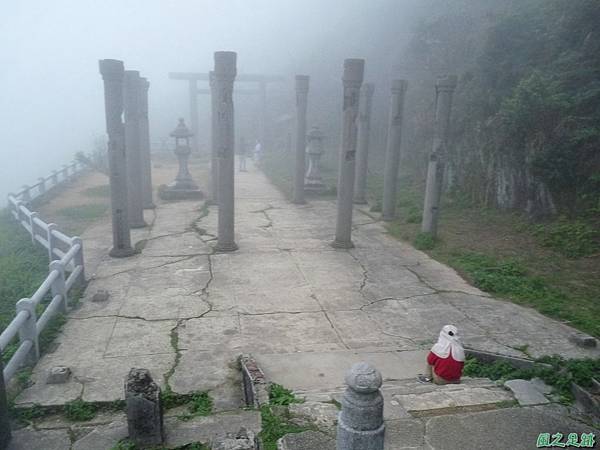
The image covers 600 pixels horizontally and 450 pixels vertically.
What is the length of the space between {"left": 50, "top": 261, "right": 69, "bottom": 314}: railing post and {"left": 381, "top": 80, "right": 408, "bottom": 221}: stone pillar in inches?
330

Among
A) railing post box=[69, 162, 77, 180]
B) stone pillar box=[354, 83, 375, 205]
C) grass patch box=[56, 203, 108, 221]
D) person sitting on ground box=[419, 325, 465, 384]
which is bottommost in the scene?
grass patch box=[56, 203, 108, 221]

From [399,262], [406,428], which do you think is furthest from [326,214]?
[406,428]

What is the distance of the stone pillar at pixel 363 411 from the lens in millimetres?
2795

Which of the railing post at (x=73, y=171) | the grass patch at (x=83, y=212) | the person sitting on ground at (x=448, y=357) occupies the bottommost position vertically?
the grass patch at (x=83, y=212)

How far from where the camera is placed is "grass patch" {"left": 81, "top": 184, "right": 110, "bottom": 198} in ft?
55.3

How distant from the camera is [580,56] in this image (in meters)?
11.6

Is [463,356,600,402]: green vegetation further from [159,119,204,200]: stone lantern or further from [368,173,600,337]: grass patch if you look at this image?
[159,119,204,200]: stone lantern

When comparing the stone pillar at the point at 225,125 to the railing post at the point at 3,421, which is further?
the stone pillar at the point at 225,125

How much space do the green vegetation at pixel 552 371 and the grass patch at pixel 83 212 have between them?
35.2 ft

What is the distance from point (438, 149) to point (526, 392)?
21.7 ft

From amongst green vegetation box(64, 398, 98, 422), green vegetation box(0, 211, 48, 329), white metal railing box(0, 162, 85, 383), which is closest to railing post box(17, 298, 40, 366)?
white metal railing box(0, 162, 85, 383)

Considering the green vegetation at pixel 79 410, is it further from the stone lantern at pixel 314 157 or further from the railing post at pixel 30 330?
the stone lantern at pixel 314 157

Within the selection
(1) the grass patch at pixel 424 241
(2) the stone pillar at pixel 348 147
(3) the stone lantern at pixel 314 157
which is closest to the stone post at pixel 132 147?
(2) the stone pillar at pixel 348 147

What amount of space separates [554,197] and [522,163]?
1296 mm
